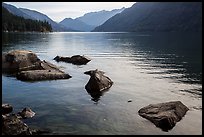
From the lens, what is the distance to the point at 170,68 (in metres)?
62.8

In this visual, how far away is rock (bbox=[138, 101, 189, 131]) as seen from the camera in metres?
26.4

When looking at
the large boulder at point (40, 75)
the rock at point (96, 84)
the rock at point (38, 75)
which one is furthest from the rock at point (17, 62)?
the rock at point (96, 84)

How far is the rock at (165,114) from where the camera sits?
86.6 feet

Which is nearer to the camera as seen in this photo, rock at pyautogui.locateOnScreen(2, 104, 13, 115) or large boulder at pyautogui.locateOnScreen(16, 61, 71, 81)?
rock at pyautogui.locateOnScreen(2, 104, 13, 115)

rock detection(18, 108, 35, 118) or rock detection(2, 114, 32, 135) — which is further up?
rock detection(2, 114, 32, 135)

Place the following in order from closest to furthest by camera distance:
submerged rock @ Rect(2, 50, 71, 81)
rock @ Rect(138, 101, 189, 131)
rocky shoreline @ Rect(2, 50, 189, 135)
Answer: rocky shoreline @ Rect(2, 50, 189, 135)
rock @ Rect(138, 101, 189, 131)
submerged rock @ Rect(2, 50, 71, 81)

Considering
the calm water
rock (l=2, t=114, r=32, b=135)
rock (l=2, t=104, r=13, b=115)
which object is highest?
rock (l=2, t=114, r=32, b=135)

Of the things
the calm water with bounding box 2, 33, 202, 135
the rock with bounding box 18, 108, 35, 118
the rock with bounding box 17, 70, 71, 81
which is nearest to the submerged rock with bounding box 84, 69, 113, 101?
the calm water with bounding box 2, 33, 202, 135

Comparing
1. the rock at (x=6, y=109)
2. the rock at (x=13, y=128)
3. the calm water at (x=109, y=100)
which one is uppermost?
the rock at (x=13, y=128)

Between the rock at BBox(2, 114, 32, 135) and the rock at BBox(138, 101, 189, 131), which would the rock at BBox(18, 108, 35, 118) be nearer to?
the rock at BBox(2, 114, 32, 135)

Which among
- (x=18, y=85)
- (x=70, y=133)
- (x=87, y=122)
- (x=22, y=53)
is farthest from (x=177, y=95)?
(x=22, y=53)

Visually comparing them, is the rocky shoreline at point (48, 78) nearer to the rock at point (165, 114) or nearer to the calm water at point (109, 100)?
the rock at point (165, 114)

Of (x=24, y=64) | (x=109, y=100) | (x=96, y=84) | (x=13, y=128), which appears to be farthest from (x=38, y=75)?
(x=13, y=128)

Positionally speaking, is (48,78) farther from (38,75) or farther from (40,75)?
(38,75)
